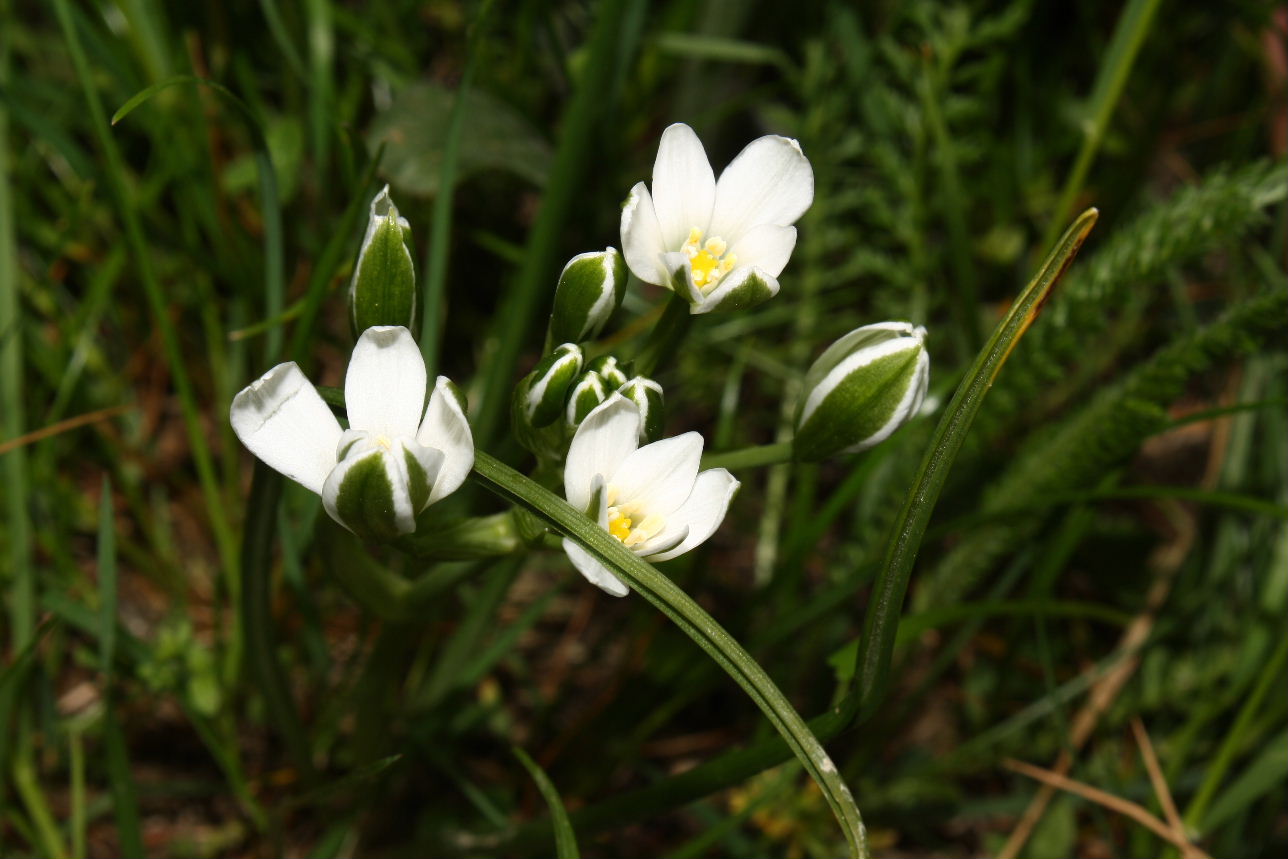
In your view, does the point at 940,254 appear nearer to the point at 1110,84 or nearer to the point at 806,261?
the point at 806,261

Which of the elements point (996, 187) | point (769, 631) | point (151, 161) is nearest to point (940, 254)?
point (996, 187)

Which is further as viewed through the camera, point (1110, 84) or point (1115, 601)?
point (1115, 601)

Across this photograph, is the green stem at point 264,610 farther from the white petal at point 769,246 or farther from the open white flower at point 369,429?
the white petal at point 769,246

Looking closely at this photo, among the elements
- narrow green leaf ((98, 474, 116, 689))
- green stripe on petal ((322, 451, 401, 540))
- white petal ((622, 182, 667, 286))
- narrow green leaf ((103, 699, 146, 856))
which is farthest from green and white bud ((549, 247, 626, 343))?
narrow green leaf ((103, 699, 146, 856))

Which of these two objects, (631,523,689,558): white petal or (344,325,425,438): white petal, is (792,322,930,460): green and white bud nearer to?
(631,523,689,558): white petal

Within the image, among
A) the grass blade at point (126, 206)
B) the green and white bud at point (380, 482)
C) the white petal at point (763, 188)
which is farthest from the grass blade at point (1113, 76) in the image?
the grass blade at point (126, 206)

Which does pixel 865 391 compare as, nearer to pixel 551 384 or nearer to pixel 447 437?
pixel 551 384

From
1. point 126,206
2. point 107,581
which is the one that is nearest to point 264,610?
point 107,581
